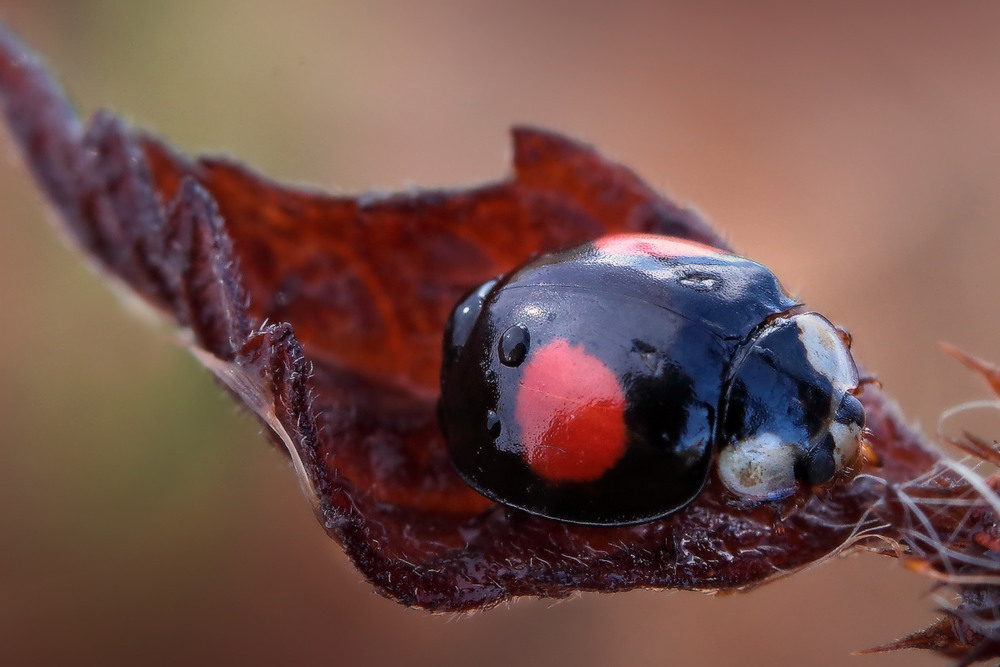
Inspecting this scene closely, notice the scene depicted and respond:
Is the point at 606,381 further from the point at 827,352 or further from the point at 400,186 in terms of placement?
Answer: the point at 400,186

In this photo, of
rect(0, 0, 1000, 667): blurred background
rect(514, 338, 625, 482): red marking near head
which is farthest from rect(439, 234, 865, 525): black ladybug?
rect(0, 0, 1000, 667): blurred background

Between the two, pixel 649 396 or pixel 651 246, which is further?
pixel 651 246

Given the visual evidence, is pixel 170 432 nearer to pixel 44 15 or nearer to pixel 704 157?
pixel 44 15

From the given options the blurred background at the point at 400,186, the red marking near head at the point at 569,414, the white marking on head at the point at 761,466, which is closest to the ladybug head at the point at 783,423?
the white marking on head at the point at 761,466

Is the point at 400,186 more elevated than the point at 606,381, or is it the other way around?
the point at 606,381

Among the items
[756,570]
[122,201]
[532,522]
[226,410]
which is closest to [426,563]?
[532,522]

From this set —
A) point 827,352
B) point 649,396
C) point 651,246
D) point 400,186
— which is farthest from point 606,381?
point 400,186

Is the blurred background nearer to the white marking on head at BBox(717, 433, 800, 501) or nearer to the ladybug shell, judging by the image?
the ladybug shell
